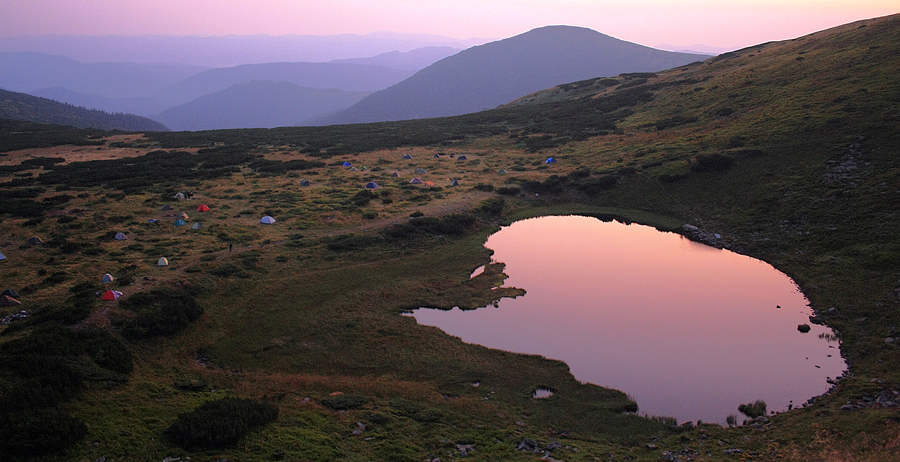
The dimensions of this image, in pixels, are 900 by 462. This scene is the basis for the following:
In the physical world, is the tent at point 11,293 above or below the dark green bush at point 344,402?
above

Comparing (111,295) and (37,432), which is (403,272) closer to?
(111,295)

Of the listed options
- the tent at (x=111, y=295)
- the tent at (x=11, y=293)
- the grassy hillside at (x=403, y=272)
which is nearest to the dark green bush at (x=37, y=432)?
the grassy hillside at (x=403, y=272)

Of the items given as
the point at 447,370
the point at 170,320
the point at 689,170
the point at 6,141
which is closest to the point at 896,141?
the point at 689,170

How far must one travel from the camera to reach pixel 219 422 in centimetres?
1552

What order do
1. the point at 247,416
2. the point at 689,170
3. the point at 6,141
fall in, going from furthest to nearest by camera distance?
the point at 6,141 → the point at 689,170 → the point at 247,416

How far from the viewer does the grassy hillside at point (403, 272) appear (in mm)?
16906

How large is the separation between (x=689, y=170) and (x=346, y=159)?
46.3 metres

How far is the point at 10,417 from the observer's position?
14000mm

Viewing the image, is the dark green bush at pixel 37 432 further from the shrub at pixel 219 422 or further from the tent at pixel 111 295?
the tent at pixel 111 295

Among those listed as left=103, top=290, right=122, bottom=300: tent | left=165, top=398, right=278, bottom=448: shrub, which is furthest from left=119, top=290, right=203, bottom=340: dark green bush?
left=165, top=398, right=278, bottom=448: shrub

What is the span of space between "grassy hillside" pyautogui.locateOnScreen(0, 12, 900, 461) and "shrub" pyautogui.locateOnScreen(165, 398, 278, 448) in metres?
0.13

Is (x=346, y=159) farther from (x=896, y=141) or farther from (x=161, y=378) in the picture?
(x=896, y=141)

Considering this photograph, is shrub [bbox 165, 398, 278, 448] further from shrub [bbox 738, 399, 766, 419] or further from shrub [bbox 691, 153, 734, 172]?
shrub [bbox 691, 153, 734, 172]

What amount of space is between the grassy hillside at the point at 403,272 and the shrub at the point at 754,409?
0.71 meters
